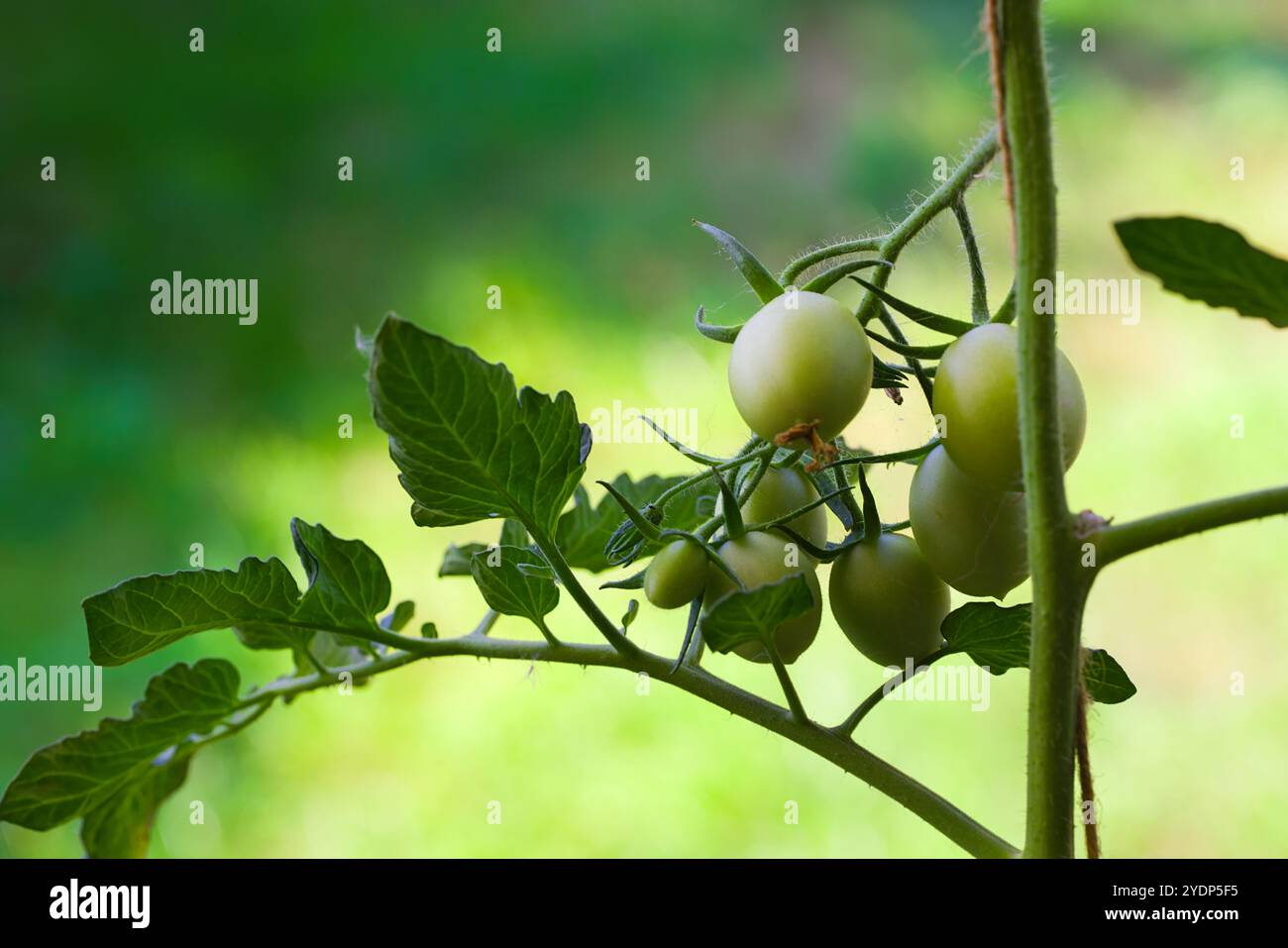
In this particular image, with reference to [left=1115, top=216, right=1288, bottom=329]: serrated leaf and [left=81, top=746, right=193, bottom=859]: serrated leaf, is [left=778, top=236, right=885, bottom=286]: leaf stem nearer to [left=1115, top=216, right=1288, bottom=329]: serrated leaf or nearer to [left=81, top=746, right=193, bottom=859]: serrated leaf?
[left=1115, top=216, right=1288, bottom=329]: serrated leaf

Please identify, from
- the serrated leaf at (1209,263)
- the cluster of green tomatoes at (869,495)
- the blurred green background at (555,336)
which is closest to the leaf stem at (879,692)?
the cluster of green tomatoes at (869,495)

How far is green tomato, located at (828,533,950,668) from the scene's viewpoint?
1.00ft

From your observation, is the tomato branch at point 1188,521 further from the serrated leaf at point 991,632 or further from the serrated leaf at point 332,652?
the serrated leaf at point 332,652

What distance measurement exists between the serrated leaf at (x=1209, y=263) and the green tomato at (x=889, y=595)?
9 cm

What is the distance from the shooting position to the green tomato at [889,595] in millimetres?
304

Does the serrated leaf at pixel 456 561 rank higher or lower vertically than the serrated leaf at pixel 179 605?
higher

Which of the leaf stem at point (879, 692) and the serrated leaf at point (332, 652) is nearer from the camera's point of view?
the leaf stem at point (879, 692)

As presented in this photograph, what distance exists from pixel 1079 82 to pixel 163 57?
Answer: 3.72 feet

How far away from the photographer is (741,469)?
0.31m

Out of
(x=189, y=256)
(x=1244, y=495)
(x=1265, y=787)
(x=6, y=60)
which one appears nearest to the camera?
Result: (x=1244, y=495)

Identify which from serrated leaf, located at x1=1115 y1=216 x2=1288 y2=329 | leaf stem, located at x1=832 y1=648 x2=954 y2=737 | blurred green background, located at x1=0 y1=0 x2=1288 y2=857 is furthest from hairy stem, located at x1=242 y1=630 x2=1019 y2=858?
blurred green background, located at x1=0 y1=0 x2=1288 y2=857

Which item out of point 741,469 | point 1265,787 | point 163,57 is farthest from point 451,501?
point 163,57

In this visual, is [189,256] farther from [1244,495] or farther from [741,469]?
[1244,495]
